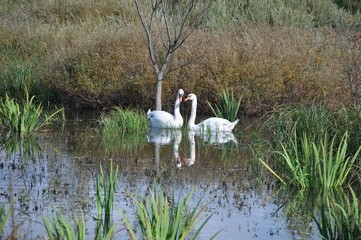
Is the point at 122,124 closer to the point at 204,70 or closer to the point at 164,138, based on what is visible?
the point at 164,138

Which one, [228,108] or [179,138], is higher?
[228,108]

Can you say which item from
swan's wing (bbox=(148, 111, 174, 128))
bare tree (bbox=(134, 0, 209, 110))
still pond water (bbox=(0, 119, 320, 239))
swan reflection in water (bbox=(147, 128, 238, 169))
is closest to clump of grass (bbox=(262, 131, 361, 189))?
still pond water (bbox=(0, 119, 320, 239))

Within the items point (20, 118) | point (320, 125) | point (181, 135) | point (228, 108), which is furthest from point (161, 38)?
point (320, 125)

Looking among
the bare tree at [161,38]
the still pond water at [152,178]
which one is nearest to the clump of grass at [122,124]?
the still pond water at [152,178]

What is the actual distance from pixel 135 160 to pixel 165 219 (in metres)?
6.22

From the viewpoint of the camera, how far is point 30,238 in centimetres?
869

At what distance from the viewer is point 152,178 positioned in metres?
11.9

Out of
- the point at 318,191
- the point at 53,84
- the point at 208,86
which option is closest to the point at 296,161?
the point at 318,191

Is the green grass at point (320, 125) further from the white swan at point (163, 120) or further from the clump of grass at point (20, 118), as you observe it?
the clump of grass at point (20, 118)

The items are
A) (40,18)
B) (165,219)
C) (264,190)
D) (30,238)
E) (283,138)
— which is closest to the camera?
(165,219)

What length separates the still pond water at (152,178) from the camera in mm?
9703

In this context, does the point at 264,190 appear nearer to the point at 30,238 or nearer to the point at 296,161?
the point at 296,161

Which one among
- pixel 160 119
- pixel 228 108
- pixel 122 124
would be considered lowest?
pixel 122 124

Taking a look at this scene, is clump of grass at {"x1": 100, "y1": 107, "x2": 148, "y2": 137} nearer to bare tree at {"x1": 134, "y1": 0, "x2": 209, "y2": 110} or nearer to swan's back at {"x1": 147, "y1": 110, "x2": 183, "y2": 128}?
swan's back at {"x1": 147, "y1": 110, "x2": 183, "y2": 128}
